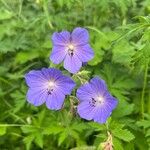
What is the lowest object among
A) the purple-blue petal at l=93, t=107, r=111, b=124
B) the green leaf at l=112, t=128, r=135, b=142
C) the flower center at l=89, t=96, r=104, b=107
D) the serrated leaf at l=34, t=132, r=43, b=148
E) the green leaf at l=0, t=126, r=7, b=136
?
the green leaf at l=0, t=126, r=7, b=136

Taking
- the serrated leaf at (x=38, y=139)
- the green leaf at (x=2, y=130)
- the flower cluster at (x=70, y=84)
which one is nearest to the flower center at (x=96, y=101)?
the flower cluster at (x=70, y=84)

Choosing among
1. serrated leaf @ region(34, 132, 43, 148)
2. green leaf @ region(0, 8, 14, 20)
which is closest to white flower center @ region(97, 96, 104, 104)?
serrated leaf @ region(34, 132, 43, 148)

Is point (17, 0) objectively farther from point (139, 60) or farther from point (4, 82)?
point (139, 60)

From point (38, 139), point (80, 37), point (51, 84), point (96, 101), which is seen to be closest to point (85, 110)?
point (96, 101)

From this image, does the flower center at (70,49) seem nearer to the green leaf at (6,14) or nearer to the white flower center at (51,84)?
the white flower center at (51,84)

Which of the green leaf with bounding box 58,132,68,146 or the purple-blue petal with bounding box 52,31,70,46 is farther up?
the purple-blue petal with bounding box 52,31,70,46

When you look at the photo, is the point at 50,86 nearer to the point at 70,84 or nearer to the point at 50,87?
the point at 50,87

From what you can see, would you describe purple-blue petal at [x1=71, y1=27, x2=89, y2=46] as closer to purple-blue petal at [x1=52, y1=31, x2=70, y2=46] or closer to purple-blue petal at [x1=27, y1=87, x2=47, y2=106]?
purple-blue petal at [x1=52, y1=31, x2=70, y2=46]
